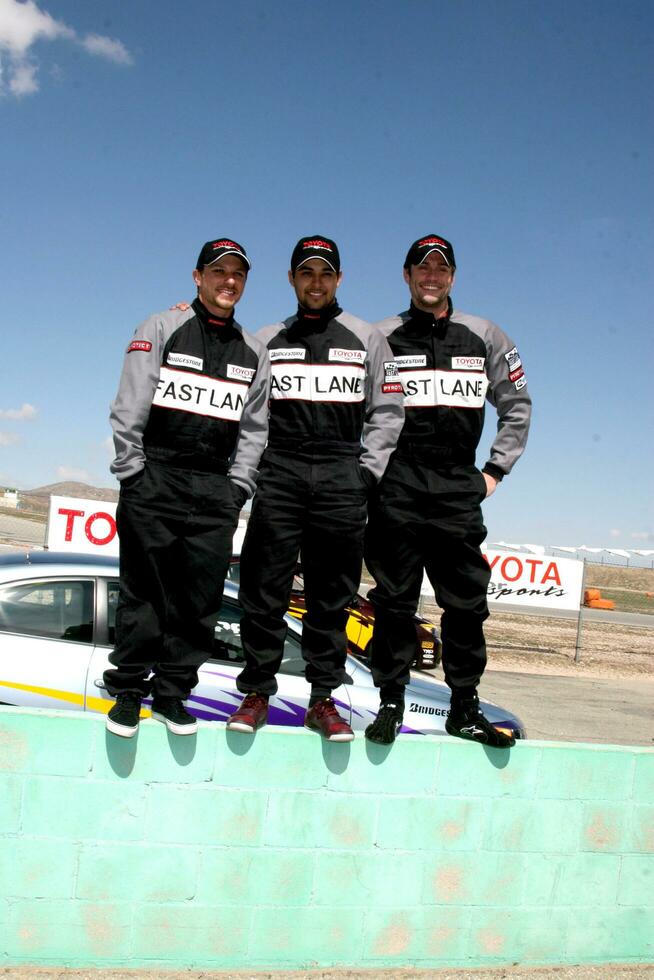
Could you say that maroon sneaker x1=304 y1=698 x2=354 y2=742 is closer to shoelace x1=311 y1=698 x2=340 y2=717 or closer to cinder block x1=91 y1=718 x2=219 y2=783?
shoelace x1=311 y1=698 x2=340 y2=717

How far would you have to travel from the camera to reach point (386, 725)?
3.28m

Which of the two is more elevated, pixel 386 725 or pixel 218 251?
pixel 218 251

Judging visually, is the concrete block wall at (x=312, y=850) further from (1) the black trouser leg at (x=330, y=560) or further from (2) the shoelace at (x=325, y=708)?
(1) the black trouser leg at (x=330, y=560)

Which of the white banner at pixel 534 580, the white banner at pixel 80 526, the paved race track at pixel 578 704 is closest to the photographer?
the paved race track at pixel 578 704

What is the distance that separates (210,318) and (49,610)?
7.51 ft

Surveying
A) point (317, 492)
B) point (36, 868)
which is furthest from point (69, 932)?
point (317, 492)

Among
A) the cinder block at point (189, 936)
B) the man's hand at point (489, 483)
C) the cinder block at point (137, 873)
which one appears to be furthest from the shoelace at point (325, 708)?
the man's hand at point (489, 483)

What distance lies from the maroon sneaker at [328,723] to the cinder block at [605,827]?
1.14 m

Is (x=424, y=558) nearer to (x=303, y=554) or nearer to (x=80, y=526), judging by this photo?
(x=303, y=554)

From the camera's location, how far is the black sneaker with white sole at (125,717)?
9.84 ft

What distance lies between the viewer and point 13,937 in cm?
302

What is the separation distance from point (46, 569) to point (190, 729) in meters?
2.22

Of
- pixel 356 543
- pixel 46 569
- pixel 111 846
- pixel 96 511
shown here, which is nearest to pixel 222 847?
pixel 111 846

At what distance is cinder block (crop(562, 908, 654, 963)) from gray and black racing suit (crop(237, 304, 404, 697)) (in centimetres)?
154
